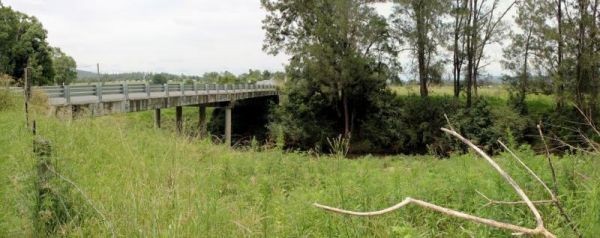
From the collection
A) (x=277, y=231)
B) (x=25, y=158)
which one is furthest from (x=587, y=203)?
(x=25, y=158)

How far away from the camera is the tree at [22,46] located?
159 feet

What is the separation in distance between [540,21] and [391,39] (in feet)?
30.8

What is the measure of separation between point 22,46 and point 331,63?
3959cm

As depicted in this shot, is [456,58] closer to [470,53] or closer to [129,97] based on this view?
[470,53]

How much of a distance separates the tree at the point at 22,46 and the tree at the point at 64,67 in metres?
12.1

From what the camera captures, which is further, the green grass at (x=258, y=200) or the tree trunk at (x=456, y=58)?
the tree trunk at (x=456, y=58)

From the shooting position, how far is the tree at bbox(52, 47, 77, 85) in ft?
234

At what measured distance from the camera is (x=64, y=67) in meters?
76.9

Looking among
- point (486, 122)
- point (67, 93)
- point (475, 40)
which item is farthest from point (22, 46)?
point (486, 122)

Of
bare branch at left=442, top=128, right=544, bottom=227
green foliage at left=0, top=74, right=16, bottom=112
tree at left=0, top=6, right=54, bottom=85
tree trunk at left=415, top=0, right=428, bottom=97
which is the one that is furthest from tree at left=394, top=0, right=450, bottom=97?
tree at left=0, top=6, right=54, bottom=85

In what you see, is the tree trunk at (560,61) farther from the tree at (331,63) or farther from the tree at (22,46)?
the tree at (22,46)

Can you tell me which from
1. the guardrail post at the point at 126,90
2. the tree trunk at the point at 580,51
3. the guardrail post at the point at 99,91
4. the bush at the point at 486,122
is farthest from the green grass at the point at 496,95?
the guardrail post at the point at 99,91

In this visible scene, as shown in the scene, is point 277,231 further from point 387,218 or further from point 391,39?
point 391,39

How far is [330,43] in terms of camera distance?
3073 cm
